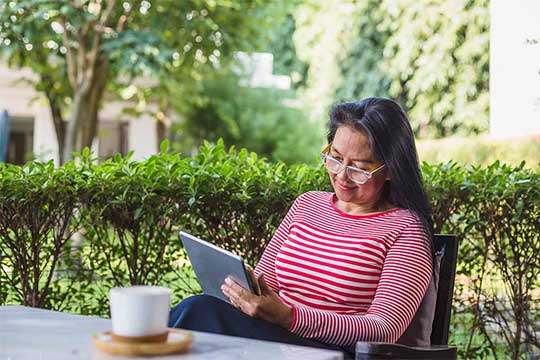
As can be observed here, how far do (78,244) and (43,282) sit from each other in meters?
0.33

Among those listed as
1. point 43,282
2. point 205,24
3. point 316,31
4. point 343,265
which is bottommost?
point 43,282

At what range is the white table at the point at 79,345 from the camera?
1.90 metres

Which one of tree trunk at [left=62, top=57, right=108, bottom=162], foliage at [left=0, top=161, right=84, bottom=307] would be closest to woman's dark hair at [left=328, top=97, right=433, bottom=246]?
foliage at [left=0, top=161, right=84, bottom=307]

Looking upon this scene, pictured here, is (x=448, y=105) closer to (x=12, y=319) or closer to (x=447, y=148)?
(x=447, y=148)

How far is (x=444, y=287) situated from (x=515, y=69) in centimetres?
279

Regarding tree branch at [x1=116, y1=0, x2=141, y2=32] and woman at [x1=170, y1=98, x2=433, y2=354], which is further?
tree branch at [x1=116, y1=0, x2=141, y2=32]

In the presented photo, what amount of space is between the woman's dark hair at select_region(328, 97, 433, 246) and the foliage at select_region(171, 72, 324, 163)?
19.3m

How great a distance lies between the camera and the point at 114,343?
6.14 feet

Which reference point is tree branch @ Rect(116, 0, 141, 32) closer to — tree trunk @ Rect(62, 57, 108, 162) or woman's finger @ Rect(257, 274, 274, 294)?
tree trunk @ Rect(62, 57, 108, 162)

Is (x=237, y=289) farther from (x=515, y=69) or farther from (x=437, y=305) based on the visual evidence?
(x=515, y=69)

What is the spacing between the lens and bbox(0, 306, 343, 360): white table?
1896 mm

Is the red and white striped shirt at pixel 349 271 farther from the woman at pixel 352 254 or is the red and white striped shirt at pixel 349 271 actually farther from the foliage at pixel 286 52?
the foliage at pixel 286 52

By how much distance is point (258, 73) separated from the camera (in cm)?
2620

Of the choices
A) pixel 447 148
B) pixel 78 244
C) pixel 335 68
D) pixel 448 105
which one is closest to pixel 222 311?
pixel 78 244
